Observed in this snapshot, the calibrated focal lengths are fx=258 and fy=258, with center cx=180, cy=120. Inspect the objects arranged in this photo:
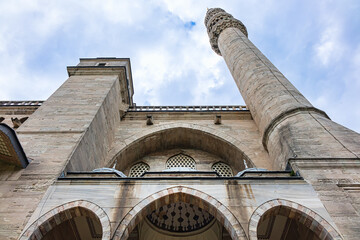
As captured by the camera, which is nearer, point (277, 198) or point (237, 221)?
point (237, 221)

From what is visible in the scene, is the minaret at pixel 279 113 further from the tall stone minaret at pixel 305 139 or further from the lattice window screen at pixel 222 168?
the lattice window screen at pixel 222 168

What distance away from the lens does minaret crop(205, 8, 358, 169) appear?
6090 millimetres

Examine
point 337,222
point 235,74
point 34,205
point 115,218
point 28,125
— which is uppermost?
point 235,74

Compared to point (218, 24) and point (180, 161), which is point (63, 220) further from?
point (218, 24)

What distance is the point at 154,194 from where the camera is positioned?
16.6 ft

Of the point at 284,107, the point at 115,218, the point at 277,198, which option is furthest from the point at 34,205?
the point at 284,107

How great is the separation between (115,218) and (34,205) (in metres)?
1.58

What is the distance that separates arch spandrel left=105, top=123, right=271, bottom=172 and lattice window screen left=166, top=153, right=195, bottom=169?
459 mm

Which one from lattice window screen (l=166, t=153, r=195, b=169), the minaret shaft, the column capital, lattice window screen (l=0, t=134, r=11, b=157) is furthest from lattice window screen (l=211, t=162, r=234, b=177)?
the column capital

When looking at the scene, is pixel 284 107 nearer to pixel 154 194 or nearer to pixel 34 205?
pixel 154 194

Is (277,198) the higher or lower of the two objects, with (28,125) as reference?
lower

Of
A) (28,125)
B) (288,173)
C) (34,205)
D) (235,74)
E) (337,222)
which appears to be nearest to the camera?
(337,222)

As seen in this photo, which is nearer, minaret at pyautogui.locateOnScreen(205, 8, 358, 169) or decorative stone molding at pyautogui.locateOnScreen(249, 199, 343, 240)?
decorative stone molding at pyautogui.locateOnScreen(249, 199, 343, 240)

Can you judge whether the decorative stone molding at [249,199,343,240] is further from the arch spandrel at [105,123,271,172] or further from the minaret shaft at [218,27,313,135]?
the arch spandrel at [105,123,271,172]
